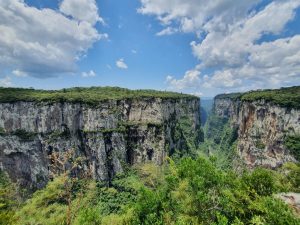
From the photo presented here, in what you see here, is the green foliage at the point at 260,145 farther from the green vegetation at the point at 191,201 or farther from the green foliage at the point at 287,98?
the green vegetation at the point at 191,201

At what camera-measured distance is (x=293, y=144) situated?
301 ft

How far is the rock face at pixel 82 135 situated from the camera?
100625 millimetres

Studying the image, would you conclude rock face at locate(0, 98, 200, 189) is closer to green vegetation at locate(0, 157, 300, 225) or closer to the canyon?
the canyon

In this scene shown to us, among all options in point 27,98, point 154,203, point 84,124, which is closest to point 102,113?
point 84,124

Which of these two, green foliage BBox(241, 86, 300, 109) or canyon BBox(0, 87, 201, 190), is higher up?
green foliage BBox(241, 86, 300, 109)

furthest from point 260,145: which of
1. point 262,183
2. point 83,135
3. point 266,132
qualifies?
point 262,183

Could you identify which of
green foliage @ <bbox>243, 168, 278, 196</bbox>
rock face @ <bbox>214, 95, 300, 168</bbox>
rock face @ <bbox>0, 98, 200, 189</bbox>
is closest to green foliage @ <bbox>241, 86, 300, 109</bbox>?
rock face @ <bbox>214, 95, 300, 168</bbox>

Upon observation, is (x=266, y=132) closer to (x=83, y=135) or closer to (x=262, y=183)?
(x=83, y=135)

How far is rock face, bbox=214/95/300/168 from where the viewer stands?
95.2m

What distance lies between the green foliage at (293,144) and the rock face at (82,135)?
164 ft

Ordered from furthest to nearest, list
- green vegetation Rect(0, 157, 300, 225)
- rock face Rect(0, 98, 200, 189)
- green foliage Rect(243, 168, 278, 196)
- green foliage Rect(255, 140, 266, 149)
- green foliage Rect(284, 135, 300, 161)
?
green foliage Rect(255, 140, 266, 149) < rock face Rect(0, 98, 200, 189) < green foliage Rect(284, 135, 300, 161) < green foliage Rect(243, 168, 278, 196) < green vegetation Rect(0, 157, 300, 225)

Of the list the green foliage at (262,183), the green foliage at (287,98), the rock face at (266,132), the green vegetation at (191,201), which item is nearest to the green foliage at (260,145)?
the rock face at (266,132)

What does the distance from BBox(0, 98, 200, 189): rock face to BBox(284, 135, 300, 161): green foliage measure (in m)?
49.9

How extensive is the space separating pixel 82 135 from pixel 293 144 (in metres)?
76.7
